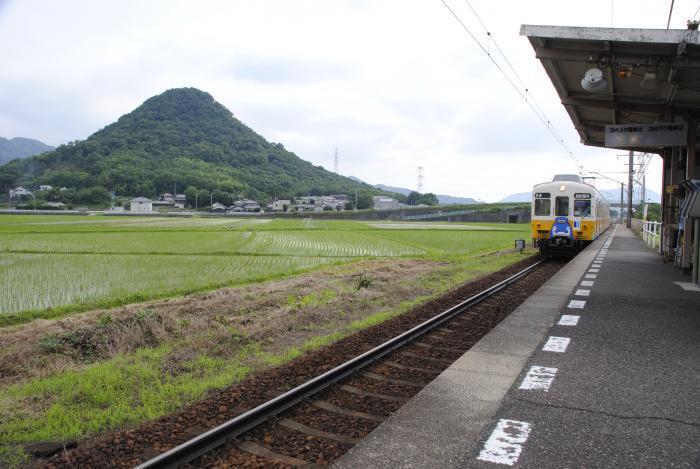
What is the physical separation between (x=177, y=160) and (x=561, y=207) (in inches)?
4474

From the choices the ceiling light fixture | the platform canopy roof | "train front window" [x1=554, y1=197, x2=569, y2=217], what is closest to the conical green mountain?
"train front window" [x1=554, y1=197, x2=569, y2=217]

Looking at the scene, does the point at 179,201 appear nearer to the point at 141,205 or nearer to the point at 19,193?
the point at 141,205

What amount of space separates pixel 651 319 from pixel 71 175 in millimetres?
116360

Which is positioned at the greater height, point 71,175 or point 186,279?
point 71,175

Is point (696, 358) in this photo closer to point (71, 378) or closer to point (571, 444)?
point (571, 444)

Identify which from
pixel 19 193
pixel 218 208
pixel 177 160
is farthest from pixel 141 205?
pixel 19 193

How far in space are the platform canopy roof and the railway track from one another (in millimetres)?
5676

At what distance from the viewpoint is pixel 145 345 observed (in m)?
6.81

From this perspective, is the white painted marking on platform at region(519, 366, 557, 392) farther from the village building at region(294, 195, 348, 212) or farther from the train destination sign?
the village building at region(294, 195, 348, 212)

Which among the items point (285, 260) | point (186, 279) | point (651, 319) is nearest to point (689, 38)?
point (651, 319)

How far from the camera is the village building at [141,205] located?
101 m

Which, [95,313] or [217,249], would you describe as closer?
[95,313]

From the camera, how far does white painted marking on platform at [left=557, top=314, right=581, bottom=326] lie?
7289 millimetres

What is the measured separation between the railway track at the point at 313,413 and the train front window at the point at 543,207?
13.3m
